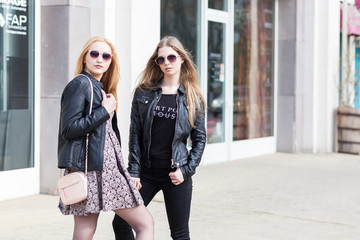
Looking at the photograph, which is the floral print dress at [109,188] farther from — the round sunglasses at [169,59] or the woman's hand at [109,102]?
the round sunglasses at [169,59]

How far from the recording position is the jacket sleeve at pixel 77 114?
354 cm

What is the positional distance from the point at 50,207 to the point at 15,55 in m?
1.82

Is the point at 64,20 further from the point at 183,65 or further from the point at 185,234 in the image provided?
the point at 185,234

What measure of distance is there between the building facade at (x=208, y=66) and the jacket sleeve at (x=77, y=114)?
3812mm

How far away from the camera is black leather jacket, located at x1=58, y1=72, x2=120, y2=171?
3551 millimetres

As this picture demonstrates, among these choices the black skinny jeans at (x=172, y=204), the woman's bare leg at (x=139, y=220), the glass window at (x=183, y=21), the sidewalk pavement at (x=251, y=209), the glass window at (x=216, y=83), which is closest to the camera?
the woman's bare leg at (x=139, y=220)

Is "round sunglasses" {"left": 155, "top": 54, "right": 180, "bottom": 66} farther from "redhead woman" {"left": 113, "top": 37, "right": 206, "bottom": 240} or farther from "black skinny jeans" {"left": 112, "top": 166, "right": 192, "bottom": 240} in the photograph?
"black skinny jeans" {"left": 112, "top": 166, "right": 192, "bottom": 240}

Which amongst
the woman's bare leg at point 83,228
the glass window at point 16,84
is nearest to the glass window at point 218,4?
the glass window at point 16,84

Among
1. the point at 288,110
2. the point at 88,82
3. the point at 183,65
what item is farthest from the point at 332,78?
the point at 88,82

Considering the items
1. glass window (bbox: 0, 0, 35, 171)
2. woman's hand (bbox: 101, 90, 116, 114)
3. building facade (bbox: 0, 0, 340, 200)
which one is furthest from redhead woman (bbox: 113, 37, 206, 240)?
glass window (bbox: 0, 0, 35, 171)

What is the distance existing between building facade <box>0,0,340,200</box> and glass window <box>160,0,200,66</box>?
0.02m

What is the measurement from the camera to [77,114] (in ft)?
11.8

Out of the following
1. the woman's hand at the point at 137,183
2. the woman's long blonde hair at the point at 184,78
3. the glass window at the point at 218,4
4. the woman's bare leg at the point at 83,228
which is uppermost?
the glass window at the point at 218,4

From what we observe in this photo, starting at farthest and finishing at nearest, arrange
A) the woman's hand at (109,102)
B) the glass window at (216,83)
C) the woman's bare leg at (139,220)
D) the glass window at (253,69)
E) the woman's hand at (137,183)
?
the glass window at (253,69) < the glass window at (216,83) < the woman's hand at (137,183) < the woman's bare leg at (139,220) < the woman's hand at (109,102)
